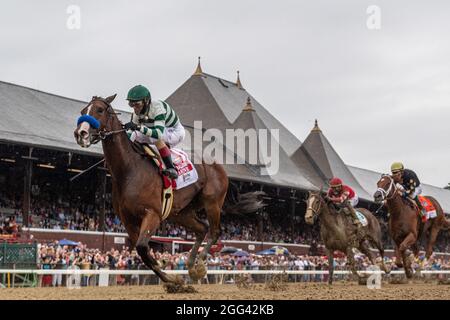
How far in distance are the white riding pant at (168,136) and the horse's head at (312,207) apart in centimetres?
611

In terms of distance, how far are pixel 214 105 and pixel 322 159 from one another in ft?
29.0

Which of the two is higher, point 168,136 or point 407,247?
point 168,136

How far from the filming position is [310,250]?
3859cm

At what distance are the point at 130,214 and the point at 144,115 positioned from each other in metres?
1.46

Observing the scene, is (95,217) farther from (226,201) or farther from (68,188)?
(226,201)

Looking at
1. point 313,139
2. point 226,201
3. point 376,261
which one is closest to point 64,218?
point 376,261

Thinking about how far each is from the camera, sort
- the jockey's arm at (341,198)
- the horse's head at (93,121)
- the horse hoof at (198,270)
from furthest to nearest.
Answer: the jockey's arm at (341,198) → the horse hoof at (198,270) → the horse's head at (93,121)

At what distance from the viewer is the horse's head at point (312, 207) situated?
16.1m

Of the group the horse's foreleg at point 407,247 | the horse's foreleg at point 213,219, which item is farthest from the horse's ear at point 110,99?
the horse's foreleg at point 407,247

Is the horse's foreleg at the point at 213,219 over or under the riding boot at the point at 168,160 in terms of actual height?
under

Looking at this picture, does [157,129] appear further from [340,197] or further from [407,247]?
[407,247]

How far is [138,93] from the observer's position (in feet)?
32.8

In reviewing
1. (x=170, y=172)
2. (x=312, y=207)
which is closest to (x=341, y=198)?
(x=312, y=207)

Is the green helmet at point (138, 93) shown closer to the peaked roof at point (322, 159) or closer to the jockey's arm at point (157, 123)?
the jockey's arm at point (157, 123)
